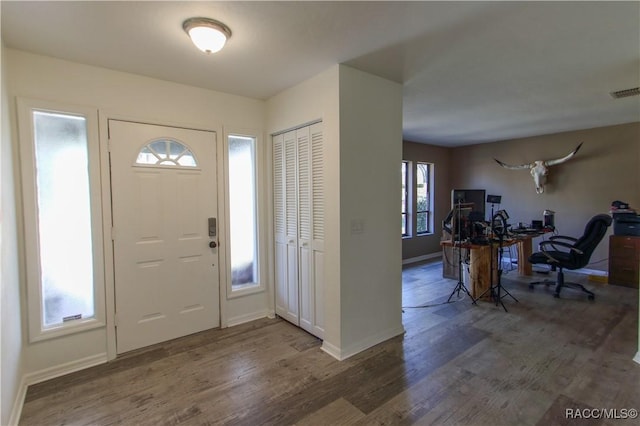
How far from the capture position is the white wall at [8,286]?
184 centimetres

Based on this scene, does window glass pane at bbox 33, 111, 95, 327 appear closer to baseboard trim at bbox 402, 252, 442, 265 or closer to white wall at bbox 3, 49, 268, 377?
white wall at bbox 3, 49, 268, 377

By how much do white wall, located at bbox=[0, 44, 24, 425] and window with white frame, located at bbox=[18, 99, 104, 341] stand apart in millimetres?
115

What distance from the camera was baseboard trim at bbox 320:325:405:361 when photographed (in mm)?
2725

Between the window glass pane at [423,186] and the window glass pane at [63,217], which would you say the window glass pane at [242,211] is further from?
the window glass pane at [423,186]

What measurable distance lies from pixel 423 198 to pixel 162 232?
5539 mm

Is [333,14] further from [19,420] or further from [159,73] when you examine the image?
[19,420]

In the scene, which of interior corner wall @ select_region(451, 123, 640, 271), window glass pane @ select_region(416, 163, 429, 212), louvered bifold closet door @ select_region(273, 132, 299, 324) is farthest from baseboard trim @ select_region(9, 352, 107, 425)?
interior corner wall @ select_region(451, 123, 640, 271)

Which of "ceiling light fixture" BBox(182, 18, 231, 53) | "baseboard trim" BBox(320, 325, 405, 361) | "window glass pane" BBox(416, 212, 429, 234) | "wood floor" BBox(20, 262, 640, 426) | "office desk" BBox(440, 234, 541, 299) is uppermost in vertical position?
"ceiling light fixture" BBox(182, 18, 231, 53)

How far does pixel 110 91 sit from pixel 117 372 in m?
2.36

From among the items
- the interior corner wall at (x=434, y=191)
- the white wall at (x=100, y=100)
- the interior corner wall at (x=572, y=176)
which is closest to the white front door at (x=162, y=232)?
the white wall at (x=100, y=100)

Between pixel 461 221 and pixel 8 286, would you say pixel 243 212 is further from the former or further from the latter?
pixel 461 221

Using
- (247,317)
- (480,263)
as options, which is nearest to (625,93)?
(480,263)

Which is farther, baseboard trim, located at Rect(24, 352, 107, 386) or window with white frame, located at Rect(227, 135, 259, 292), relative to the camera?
window with white frame, located at Rect(227, 135, 259, 292)

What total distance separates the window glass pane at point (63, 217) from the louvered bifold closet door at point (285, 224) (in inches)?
68.5
